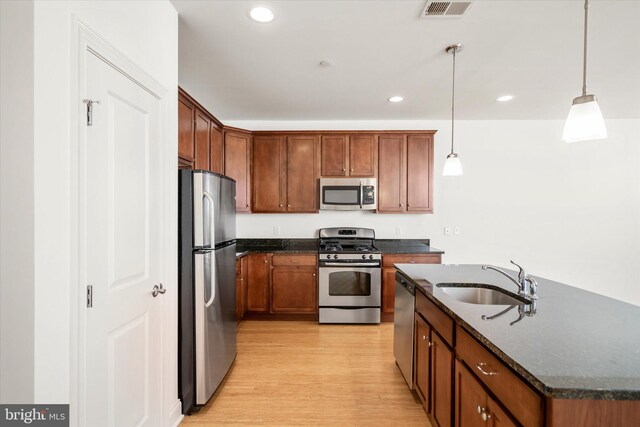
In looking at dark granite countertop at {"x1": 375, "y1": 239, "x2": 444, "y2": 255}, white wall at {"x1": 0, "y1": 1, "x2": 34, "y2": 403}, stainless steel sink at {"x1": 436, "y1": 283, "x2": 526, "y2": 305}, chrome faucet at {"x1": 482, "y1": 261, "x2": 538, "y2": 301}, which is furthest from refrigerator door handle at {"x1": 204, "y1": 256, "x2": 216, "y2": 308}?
dark granite countertop at {"x1": 375, "y1": 239, "x2": 444, "y2": 255}

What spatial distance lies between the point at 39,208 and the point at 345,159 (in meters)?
3.33

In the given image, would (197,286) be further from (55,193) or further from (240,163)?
(240,163)

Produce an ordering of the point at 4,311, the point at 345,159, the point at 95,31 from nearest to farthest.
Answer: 1. the point at 4,311
2. the point at 95,31
3. the point at 345,159

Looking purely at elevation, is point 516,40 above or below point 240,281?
above

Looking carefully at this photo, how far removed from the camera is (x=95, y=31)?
122 centimetres

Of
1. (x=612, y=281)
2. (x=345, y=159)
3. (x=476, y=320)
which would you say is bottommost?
(x=612, y=281)

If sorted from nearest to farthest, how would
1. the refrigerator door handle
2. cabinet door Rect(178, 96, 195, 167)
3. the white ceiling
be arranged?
the white ceiling < the refrigerator door handle < cabinet door Rect(178, 96, 195, 167)

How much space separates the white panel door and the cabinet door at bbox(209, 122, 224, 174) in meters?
1.53

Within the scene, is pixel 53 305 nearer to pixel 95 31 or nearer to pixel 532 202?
pixel 95 31

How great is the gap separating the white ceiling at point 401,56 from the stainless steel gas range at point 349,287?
1970mm

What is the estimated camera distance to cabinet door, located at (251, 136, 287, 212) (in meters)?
3.96

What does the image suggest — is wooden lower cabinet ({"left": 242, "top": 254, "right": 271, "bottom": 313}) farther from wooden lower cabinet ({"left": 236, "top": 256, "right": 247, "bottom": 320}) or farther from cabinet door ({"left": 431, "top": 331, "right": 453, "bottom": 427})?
cabinet door ({"left": 431, "top": 331, "right": 453, "bottom": 427})

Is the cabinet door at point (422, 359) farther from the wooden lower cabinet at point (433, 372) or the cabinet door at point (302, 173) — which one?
the cabinet door at point (302, 173)

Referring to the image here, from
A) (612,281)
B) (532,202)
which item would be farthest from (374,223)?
(612,281)
